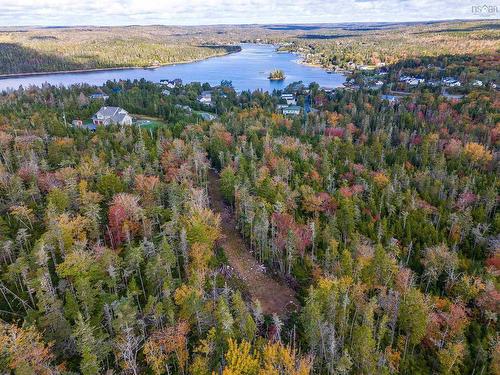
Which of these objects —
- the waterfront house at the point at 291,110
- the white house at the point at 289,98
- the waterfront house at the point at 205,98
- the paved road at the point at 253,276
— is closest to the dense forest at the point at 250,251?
the paved road at the point at 253,276

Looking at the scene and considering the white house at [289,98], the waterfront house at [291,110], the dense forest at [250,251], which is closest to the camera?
the dense forest at [250,251]

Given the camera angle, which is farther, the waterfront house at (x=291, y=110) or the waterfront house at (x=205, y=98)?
the waterfront house at (x=205, y=98)

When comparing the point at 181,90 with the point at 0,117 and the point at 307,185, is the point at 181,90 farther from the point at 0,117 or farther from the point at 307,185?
the point at 307,185

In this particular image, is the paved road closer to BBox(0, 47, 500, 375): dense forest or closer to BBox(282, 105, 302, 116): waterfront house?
BBox(0, 47, 500, 375): dense forest

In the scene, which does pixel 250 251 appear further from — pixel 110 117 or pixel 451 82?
pixel 451 82

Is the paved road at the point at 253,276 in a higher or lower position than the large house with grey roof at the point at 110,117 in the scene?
lower

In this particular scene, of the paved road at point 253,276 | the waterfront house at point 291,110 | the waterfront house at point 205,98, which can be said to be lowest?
the paved road at point 253,276

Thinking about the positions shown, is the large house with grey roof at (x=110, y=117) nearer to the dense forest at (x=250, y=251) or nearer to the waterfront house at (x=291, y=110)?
the dense forest at (x=250, y=251)

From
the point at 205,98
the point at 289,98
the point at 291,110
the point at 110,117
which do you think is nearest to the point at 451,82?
the point at 289,98

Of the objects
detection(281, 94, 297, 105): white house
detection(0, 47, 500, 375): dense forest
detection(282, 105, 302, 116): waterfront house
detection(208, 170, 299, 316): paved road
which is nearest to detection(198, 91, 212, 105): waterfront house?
detection(281, 94, 297, 105): white house

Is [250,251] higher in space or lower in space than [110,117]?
lower
